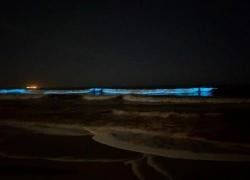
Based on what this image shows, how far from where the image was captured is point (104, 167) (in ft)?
21.7

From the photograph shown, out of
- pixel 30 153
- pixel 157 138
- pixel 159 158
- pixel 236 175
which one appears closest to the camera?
pixel 236 175

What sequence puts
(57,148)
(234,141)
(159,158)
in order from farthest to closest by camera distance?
(234,141)
(57,148)
(159,158)

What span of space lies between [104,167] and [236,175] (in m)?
2.27

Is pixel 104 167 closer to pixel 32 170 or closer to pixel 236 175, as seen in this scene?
pixel 32 170

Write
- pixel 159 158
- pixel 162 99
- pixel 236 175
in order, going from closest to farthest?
pixel 236 175, pixel 159 158, pixel 162 99

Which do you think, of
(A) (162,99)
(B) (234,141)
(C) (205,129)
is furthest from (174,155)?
(A) (162,99)

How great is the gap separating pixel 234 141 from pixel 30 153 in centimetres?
494

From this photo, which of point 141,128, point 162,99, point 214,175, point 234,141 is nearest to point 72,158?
point 214,175

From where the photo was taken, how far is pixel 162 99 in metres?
31.0

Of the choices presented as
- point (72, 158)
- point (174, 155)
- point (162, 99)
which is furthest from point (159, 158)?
point (162, 99)

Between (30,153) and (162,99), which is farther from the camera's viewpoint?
(162,99)

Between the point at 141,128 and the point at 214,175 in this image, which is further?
the point at 141,128

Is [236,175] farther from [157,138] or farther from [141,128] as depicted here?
[141,128]

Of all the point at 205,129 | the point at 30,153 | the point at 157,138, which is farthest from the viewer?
the point at 205,129
